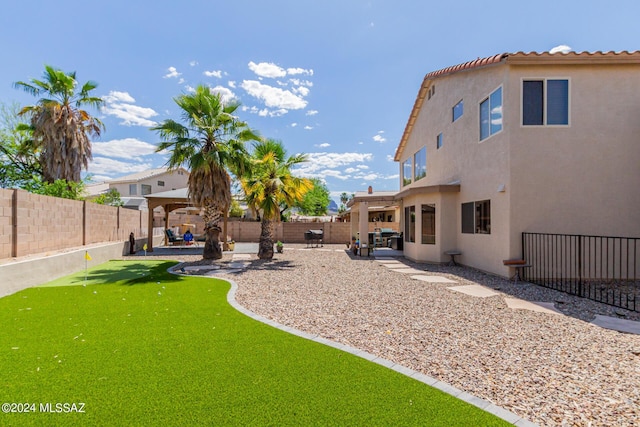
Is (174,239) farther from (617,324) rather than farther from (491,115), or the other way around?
(617,324)

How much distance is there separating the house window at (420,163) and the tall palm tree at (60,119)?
19.8m

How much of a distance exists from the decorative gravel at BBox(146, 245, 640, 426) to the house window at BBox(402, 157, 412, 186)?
11.8m

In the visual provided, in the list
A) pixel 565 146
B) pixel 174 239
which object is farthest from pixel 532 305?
pixel 174 239

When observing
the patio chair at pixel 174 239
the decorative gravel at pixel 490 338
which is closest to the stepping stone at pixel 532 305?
the decorative gravel at pixel 490 338

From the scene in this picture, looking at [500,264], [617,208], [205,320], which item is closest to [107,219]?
[205,320]

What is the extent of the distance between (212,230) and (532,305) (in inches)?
513

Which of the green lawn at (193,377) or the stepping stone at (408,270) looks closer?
the green lawn at (193,377)

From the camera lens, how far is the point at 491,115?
35.6 feet

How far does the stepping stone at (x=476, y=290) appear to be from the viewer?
8.03 m

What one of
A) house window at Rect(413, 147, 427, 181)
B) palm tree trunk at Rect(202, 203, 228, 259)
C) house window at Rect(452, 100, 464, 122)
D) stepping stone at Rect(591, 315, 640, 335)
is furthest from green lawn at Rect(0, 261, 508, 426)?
house window at Rect(413, 147, 427, 181)

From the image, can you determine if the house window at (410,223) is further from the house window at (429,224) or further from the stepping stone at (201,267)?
the stepping stone at (201,267)

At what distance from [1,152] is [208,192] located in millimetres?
22484

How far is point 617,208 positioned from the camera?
9.48 m

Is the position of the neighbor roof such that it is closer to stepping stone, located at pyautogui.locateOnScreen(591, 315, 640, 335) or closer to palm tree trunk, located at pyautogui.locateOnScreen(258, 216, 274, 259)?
stepping stone, located at pyautogui.locateOnScreen(591, 315, 640, 335)
